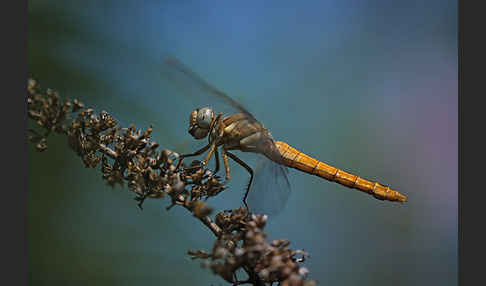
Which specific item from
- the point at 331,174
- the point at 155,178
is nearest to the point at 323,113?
the point at 331,174

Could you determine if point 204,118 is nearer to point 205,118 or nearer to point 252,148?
point 205,118

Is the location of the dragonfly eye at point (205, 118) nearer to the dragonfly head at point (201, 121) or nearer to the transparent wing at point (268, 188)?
the dragonfly head at point (201, 121)

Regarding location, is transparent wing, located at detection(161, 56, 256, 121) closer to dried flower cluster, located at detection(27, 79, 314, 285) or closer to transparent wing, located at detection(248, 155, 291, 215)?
transparent wing, located at detection(248, 155, 291, 215)

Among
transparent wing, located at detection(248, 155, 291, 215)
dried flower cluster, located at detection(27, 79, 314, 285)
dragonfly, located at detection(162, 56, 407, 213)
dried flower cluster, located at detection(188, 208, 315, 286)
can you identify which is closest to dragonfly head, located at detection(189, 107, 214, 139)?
dragonfly, located at detection(162, 56, 407, 213)

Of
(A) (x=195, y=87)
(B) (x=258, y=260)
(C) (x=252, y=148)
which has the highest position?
(A) (x=195, y=87)

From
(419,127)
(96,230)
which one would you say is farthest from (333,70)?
(96,230)

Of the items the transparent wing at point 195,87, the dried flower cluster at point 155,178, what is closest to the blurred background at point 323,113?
the transparent wing at point 195,87
